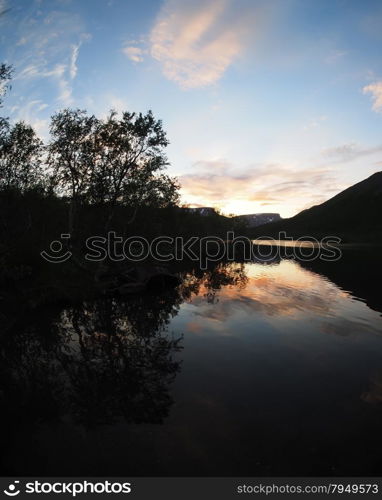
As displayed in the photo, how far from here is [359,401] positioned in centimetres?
1049

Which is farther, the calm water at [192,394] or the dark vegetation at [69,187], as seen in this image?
the dark vegetation at [69,187]

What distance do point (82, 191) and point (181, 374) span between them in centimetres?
2720

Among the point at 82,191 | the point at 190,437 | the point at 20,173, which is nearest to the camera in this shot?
the point at 190,437

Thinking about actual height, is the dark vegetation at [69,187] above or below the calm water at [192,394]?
above

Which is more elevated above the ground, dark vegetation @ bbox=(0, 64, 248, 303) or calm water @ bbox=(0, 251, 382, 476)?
dark vegetation @ bbox=(0, 64, 248, 303)

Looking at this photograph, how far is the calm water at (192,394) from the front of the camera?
762 cm

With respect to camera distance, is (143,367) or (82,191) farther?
(82,191)

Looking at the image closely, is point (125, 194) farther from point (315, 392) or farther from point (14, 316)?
point (315, 392)

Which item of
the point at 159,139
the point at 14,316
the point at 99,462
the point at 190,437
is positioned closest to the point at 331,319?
the point at 190,437

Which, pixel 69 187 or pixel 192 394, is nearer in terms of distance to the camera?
pixel 192 394

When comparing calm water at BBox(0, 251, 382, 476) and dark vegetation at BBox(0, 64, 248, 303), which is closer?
calm water at BBox(0, 251, 382, 476)

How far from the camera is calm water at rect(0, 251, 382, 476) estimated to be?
25.0 feet

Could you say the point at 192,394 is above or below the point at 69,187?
below

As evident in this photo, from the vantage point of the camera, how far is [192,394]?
36.3ft
